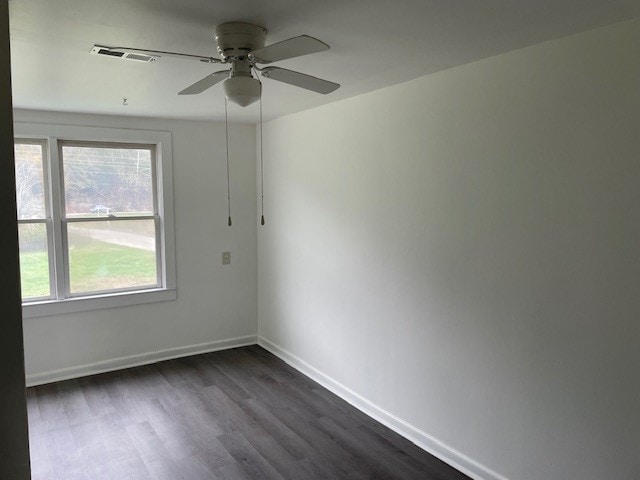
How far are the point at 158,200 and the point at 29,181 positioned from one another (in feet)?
3.42

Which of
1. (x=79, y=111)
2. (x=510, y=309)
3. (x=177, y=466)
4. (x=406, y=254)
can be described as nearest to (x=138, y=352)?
(x=177, y=466)

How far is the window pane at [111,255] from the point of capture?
13.7ft

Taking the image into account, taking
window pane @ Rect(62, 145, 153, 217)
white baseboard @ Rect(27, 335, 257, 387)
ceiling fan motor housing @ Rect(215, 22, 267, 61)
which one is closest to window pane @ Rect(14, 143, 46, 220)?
window pane @ Rect(62, 145, 153, 217)

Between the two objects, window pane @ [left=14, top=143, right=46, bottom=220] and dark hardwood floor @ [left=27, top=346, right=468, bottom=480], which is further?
window pane @ [left=14, top=143, right=46, bottom=220]

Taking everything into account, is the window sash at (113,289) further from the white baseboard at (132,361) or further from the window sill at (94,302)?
the white baseboard at (132,361)

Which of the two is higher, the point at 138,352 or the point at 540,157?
the point at 540,157

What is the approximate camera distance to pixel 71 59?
94.4 inches

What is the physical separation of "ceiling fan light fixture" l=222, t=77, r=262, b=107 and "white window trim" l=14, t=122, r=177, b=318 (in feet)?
8.34

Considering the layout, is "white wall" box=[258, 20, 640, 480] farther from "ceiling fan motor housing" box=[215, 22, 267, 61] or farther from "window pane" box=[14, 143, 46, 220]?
"window pane" box=[14, 143, 46, 220]

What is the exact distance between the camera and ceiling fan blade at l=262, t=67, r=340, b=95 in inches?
81.7

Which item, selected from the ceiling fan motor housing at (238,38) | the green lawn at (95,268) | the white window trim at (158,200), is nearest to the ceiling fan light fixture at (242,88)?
the ceiling fan motor housing at (238,38)

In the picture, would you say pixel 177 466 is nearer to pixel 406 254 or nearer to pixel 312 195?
pixel 406 254

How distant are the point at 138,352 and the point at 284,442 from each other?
6.53ft

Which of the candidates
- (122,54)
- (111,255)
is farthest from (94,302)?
(122,54)
